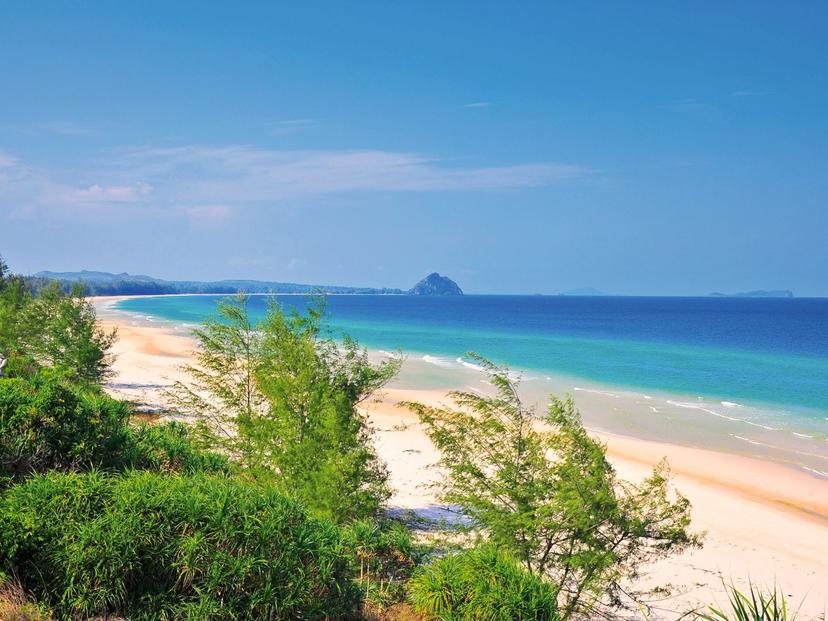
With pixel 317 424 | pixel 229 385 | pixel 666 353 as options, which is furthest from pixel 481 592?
pixel 666 353

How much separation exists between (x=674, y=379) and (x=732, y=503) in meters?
28.8

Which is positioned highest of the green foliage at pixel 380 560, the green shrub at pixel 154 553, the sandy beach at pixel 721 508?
the green shrub at pixel 154 553

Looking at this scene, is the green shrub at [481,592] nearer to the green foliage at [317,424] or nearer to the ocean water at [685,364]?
the green foliage at [317,424]

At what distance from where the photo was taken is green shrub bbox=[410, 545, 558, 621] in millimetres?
7062

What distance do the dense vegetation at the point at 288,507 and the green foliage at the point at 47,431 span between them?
28 mm

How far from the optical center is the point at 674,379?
47.4 m

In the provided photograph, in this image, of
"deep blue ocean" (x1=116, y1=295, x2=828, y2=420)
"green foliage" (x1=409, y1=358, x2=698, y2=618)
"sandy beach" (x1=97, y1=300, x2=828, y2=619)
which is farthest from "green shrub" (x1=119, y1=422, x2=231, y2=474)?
"deep blue ocean" (x1=116, y1=295, x2=828, y2=420)

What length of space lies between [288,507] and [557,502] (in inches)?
158

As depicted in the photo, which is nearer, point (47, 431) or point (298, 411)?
point (47, 431)

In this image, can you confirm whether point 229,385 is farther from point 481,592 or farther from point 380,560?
point 481,592

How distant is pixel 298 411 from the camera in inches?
499

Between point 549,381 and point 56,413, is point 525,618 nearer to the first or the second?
point 56,413

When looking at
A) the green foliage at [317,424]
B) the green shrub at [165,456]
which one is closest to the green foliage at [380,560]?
the green foliage at [317,424]

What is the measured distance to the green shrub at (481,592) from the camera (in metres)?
7.06
